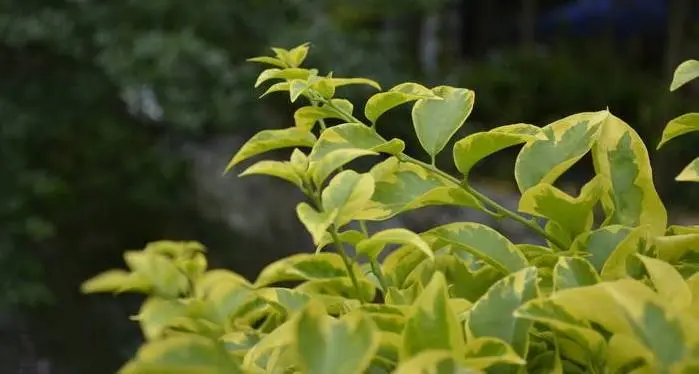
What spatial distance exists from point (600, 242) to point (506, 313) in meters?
0.13

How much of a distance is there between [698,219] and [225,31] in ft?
9.38

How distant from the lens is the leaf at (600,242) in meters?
0.58

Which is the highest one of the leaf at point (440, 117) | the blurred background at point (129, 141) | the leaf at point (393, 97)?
the leaf at point (393, 97)

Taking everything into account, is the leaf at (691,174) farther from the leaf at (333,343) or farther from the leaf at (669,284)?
the leaf at (333,343)

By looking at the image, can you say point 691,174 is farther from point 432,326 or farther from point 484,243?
point 432,326

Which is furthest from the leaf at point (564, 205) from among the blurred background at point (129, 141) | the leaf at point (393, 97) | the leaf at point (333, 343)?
the blurred background at point (129, 141)

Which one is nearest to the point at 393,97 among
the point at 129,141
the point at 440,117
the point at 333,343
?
the point at 440,117

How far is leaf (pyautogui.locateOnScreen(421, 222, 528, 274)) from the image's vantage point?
579 mm

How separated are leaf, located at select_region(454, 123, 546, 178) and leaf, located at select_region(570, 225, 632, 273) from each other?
8cm

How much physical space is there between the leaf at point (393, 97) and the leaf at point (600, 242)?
153mm

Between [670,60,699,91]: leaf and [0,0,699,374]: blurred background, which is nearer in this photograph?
[670,60,699,91]: leaf

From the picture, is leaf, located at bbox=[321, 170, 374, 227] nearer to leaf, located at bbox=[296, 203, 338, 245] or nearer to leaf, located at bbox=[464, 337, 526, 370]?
leaf, located at bbox=[296, 203, 338, 245]

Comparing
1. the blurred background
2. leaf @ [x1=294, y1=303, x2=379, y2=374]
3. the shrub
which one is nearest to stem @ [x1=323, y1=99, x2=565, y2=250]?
the shrub

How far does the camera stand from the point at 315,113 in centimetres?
63
